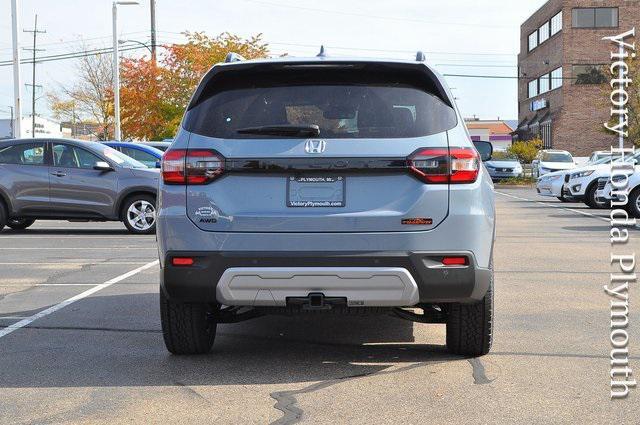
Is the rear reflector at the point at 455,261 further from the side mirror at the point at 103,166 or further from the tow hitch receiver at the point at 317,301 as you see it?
the side mirror at the point at 103,166

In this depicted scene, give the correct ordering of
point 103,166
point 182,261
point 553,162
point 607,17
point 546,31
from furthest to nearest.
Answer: point 546,31
point 607,17
point 553,162
point 103,166
point 182,261

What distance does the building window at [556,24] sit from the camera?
71.6m

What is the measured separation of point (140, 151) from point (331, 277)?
53.8ft

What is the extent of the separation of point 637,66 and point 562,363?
46.2m

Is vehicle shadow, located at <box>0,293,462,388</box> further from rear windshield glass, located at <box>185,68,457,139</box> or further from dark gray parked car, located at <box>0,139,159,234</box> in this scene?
dark gray parked car, located at <box>0,139,159,234</box>

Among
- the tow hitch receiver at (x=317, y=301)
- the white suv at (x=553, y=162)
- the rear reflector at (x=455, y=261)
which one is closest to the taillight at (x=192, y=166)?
the tow hitch receiver at (x=317, y=301)

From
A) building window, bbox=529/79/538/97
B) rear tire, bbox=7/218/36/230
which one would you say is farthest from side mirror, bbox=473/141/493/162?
building window, bbox=529/79/538/97

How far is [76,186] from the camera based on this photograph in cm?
1681

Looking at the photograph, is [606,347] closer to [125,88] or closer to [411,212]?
[411,212]

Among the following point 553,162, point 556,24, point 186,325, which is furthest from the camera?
point 556,24

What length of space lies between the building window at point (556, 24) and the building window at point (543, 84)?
3.86 metres

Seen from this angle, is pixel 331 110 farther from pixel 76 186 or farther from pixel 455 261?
pixel 76 186

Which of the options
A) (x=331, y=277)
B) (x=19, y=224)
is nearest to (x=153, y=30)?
(x=19, y=224)

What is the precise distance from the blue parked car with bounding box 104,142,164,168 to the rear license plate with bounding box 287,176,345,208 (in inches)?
605
